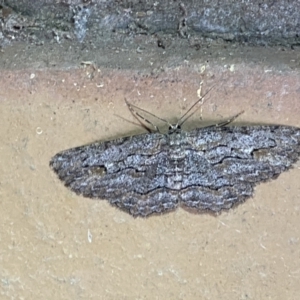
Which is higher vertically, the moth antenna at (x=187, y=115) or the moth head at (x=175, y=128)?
the moth antenna at (x=187, y=115)

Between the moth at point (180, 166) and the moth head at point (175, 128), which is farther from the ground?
the moth head at point (175, 128)

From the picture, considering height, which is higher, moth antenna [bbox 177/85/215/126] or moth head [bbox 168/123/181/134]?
moth antenna [bbox 177/85/215/126]

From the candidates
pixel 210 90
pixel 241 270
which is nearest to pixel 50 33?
pixel 210 90

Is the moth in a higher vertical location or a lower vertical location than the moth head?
lower

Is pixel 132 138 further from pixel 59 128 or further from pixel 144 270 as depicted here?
pixel 144 270
